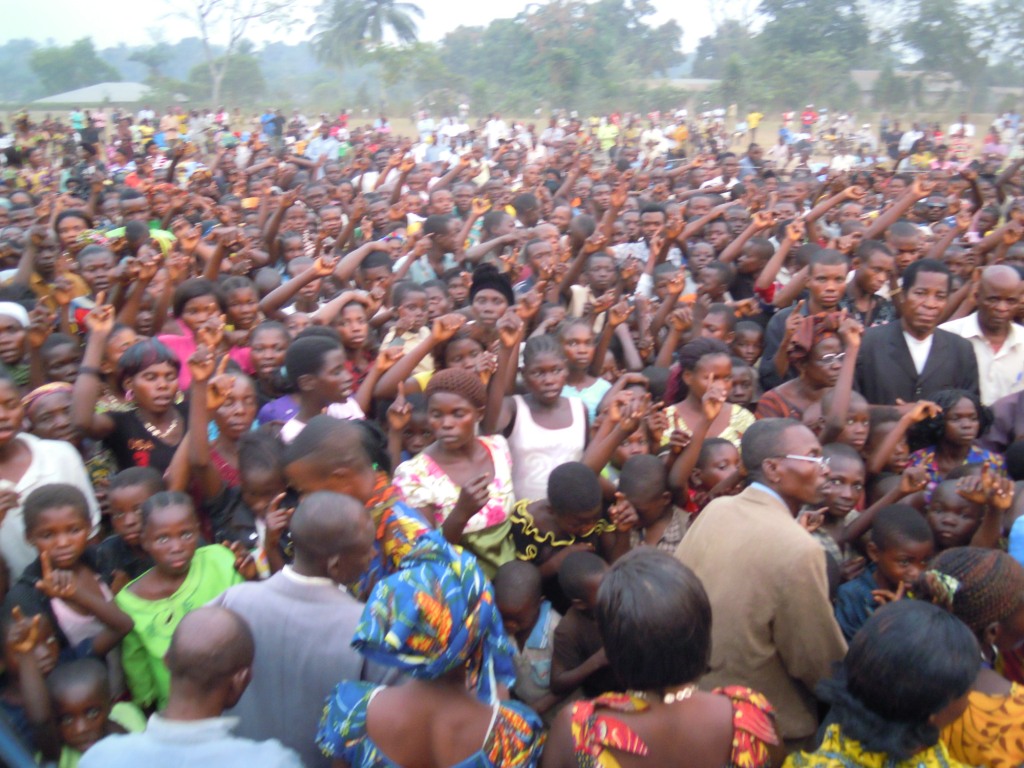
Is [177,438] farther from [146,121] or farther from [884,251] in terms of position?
[146,121]

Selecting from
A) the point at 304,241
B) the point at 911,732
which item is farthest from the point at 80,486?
the point at 304,241

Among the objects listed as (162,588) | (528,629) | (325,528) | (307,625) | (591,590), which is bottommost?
(528,629)

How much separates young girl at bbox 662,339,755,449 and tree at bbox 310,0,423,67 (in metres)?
39.4

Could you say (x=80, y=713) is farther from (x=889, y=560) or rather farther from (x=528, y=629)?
(x=889, y=560)

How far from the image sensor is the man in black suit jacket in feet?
13.6

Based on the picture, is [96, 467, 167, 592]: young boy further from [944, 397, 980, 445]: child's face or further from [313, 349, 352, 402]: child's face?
[944, 397, 980, 445]: child's face

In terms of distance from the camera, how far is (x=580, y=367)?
4.29m

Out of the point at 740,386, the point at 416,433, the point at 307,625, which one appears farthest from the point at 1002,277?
the point at 307,625

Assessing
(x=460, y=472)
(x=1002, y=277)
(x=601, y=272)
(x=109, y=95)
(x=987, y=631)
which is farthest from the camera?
(x=109, y=95)

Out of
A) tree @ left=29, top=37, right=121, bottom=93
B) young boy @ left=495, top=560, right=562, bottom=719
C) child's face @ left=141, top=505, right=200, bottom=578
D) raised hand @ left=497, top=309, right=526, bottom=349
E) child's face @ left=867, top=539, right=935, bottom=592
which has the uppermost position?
tree @ left=29, top=37, right=121, bottom=93

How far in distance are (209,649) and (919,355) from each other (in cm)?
364

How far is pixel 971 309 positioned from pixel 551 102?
92.2 feet

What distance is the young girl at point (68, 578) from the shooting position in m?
2.72

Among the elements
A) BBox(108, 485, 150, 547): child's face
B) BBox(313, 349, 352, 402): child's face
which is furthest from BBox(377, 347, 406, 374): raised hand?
BBox(108, 485, 150, 547): child's face
